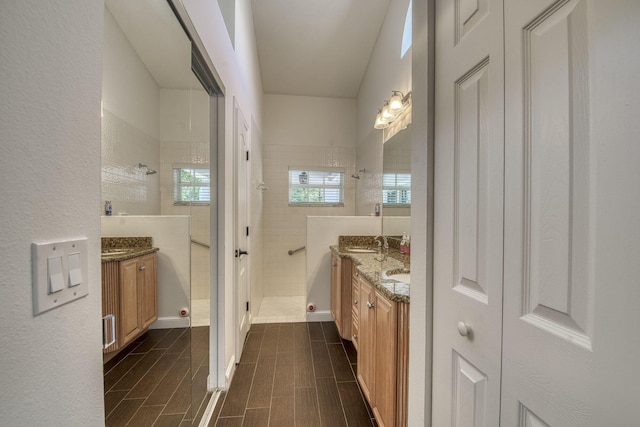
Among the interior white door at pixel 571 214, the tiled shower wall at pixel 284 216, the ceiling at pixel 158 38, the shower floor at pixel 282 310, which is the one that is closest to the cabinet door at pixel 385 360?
the interior white door at pixel 571 214

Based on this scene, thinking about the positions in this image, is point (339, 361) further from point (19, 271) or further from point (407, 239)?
point (19, 271)

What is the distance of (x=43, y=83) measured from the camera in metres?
0.45

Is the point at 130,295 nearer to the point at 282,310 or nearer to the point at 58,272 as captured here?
the point at 58,272

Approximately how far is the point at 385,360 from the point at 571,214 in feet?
3.58

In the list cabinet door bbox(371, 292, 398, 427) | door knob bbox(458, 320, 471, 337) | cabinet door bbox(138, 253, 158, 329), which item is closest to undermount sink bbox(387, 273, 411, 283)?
cabinet door bbox(371, 292, 398, 427)

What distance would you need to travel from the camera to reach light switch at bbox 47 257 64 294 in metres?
0.46

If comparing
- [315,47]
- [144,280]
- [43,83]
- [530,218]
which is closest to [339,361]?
[144,280]

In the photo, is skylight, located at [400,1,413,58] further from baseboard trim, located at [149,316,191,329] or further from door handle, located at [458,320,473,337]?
baseboard trim, located at [149,316,191,329]

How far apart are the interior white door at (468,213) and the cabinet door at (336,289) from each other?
5.65 feet

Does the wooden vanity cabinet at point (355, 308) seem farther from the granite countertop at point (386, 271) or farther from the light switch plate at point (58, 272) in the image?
the light switch plate at point (58, 272)

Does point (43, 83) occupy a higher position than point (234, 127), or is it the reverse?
point (234, 127)

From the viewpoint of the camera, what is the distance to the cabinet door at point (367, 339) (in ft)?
4.72

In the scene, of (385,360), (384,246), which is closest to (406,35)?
(384,246)

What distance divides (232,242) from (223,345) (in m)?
0.69
